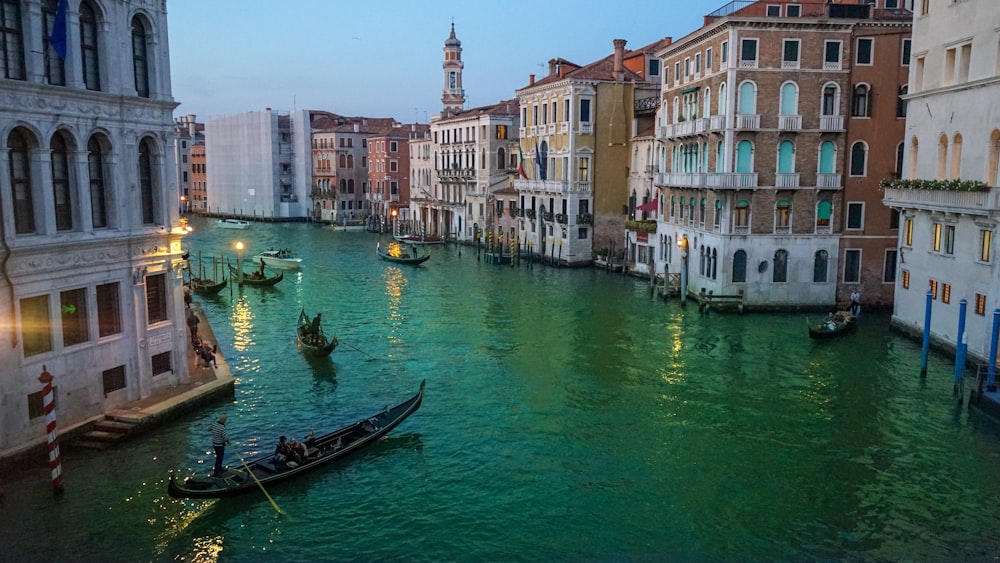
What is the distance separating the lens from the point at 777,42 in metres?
25.9

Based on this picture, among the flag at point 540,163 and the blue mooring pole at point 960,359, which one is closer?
the blue mooring pole at point 960,359

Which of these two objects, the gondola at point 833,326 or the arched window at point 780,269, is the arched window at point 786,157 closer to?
the arched window at point 780,269

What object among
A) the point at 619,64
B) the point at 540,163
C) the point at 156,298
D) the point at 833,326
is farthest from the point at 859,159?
the point at 156,298

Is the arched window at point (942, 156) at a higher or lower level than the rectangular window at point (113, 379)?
higher

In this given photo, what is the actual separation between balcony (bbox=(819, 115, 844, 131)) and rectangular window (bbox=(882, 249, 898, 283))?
15.4ft

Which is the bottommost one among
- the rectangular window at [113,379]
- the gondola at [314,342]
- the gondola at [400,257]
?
the gondola at [314,342]

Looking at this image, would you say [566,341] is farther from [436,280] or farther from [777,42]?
[436,280]

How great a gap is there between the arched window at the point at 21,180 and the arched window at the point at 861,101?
24.1 m

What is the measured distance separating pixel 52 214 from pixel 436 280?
24.6 metres

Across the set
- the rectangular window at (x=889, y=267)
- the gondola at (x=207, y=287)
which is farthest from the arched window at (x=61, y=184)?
the rectangular window at (x=889, y=267)

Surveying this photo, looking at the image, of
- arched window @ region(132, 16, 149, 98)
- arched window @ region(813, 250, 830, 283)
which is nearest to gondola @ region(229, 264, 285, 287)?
arched window @ region(132, 16, 149, 98)

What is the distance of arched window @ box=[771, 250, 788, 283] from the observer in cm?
2700

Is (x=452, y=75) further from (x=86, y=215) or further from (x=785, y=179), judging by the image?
(x=86, y=215)

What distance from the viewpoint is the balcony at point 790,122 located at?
26.1 m
